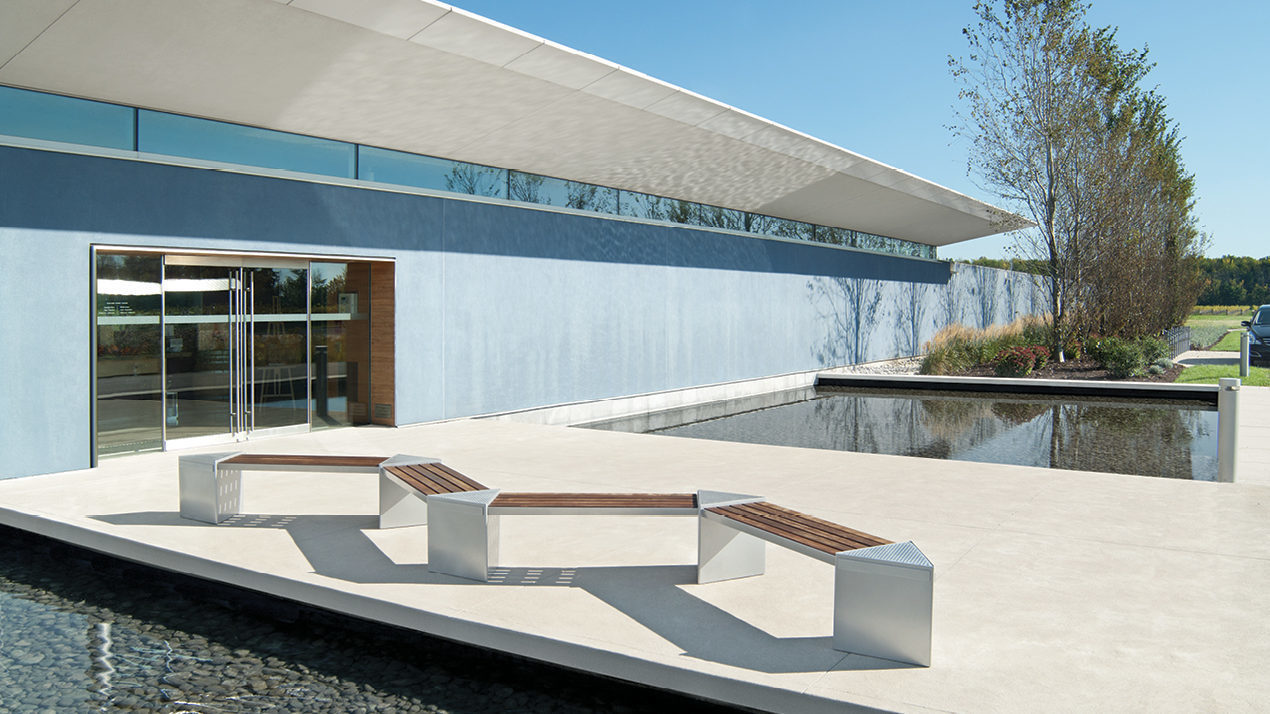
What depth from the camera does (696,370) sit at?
57.6ft

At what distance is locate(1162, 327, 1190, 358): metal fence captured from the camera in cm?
2749

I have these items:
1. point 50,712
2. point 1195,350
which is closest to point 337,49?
point 50,712

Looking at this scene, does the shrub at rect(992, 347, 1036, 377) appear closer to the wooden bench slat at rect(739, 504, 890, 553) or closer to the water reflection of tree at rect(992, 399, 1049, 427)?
the water reflection of tree at rect(992, 399, 1049, 427)

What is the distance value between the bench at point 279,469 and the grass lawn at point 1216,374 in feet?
57.7

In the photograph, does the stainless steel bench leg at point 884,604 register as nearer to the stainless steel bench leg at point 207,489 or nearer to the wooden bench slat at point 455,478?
the wooden bench slat at point 455,478

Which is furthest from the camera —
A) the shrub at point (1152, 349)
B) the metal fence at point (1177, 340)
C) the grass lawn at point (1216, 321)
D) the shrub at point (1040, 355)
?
the grass lawn at point (1216, 321)

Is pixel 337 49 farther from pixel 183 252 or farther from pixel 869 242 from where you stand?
pixel 869 242

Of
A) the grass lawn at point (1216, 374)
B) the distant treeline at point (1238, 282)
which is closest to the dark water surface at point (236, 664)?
the grass lawn at point (1216, 374)

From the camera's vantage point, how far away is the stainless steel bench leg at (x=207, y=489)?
6258mm

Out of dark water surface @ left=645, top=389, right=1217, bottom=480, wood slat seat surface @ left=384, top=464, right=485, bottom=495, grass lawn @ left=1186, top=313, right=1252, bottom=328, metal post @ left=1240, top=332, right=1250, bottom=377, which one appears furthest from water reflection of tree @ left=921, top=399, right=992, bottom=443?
grass lawn @ left=1186, top=313, right=1252, bottom=328

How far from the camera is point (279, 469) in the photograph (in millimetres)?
6254

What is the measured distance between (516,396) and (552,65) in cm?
511

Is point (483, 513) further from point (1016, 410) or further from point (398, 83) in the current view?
point (1016, 410)

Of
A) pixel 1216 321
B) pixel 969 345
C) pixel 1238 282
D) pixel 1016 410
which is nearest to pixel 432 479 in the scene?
pixel 1016 410
